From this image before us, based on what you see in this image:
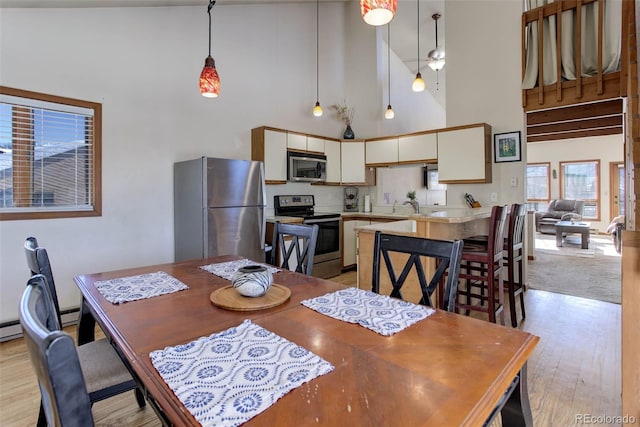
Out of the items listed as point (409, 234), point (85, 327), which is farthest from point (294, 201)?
point (85, 327)

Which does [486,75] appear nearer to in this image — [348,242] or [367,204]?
[367,204]

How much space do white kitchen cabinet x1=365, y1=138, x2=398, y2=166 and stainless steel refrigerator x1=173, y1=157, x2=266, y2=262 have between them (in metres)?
1.96

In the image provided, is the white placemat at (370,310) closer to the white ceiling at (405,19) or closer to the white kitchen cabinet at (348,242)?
the white kitchen cabinet at (348,242)

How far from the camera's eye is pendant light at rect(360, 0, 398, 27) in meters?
1.39

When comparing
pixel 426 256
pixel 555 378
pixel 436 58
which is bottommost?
pixel 555 378

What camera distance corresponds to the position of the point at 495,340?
94cm

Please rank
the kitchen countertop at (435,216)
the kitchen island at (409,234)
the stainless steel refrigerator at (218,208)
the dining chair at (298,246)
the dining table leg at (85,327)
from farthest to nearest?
the stainless steel refrigerator at (218,208) → the kitchen island at (409,234) → the kitchen countertop at (435,216) → the dining chair at (298,246) → the dining table leg at (85,327)

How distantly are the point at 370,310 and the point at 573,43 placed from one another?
13.4 ft

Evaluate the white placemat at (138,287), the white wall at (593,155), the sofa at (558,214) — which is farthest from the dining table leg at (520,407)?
the white wall at (593,155)

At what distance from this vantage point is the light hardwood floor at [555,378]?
1706mm

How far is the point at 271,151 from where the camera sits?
409cm

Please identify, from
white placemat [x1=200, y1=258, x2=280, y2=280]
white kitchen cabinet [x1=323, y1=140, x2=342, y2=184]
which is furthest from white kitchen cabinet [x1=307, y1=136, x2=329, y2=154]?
white placemat [x1=200, y1=258, x2=280, y2=280]

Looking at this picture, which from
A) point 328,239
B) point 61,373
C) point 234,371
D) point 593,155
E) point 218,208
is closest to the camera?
point 61,373

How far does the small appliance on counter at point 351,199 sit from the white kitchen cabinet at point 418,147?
106 cm
